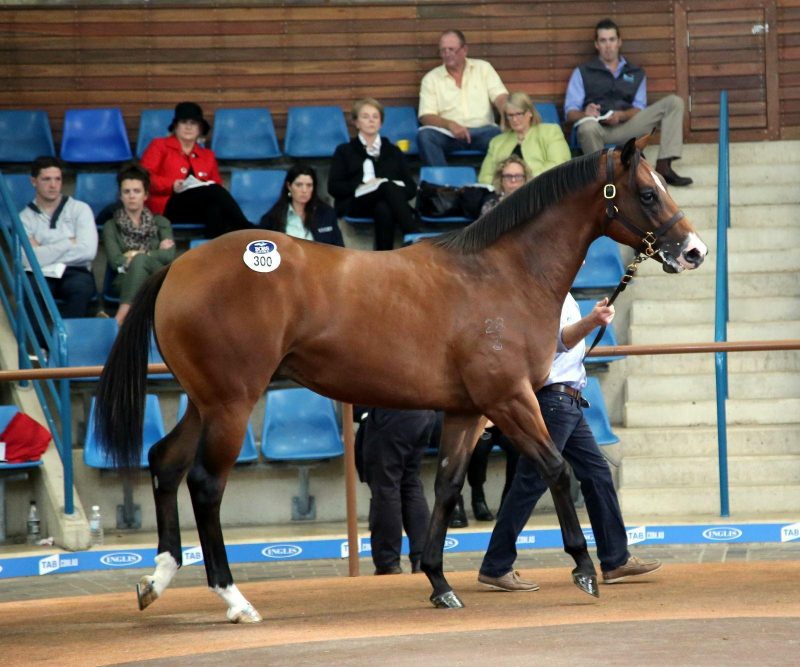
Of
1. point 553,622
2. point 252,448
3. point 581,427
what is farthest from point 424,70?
point 553,622

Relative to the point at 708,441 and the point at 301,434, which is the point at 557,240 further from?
the point at 708,441

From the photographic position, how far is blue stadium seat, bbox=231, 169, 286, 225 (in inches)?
446

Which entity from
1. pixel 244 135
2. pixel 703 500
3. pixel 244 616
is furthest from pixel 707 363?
pixel 244 616

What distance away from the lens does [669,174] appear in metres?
11.8

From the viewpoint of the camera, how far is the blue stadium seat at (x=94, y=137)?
11578 mm

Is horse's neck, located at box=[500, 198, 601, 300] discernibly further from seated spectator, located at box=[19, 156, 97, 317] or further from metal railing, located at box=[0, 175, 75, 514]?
seated spectator, located at box=[19, 156, 97, 317]

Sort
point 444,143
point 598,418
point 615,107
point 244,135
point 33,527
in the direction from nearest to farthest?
1. point 33,527
2. point 598,418
3. point 444,143
4. point 615,107
5. point 244,135

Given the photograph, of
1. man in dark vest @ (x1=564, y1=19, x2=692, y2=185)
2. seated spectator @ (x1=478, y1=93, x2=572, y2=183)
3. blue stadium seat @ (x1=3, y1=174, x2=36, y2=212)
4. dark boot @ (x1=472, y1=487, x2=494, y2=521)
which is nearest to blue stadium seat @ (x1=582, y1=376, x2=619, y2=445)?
dark boot @ (x1=472, y1=487, x2=494, y2=521)

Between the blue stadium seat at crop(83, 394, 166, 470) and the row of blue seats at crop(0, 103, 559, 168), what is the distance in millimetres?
2834

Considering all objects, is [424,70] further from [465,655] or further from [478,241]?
[465,655]

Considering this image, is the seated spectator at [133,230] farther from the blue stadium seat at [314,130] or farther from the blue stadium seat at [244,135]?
the blue stadium seat at [314,130]

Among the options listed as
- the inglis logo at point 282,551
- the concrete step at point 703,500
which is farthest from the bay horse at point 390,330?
the concrete step at point 703,500

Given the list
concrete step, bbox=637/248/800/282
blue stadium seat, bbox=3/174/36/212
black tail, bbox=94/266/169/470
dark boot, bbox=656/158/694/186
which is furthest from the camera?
dark boot, bbox=656/158/694/186

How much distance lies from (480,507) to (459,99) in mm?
4089
